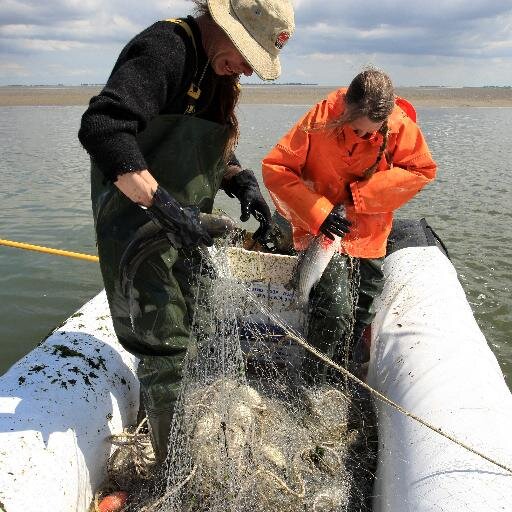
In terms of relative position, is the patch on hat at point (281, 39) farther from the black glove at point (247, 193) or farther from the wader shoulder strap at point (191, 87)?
the black glove at point (247, 193)

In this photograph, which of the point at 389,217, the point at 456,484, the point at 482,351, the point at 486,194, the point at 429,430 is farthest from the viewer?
the point at 486,194

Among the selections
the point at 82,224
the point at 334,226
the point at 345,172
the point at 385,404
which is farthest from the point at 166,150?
the point at 82,224

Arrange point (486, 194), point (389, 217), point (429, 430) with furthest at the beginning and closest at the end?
point (486, 194)
point (389, 217)
point (429, 430)

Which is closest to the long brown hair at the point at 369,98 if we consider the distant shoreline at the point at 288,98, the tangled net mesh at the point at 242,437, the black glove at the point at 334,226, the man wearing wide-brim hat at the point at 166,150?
the black glove at the point at 334,226

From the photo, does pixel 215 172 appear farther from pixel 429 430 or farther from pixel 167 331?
pixel 429 430

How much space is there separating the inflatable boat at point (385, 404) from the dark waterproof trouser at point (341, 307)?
0.51 ft

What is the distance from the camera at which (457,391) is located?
246 cm

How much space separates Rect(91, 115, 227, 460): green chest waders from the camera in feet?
7.09

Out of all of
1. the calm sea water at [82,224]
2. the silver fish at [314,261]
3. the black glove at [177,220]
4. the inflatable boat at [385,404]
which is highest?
the black glove at [177,220]

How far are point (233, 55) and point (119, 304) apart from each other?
121 cm

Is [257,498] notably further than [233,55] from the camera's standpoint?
Yes

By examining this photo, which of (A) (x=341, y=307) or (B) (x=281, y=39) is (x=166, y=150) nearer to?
(B) (x=281, y=39)

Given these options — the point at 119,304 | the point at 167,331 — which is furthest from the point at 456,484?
the point at 119,304

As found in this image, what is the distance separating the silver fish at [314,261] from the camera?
10.0 ft
